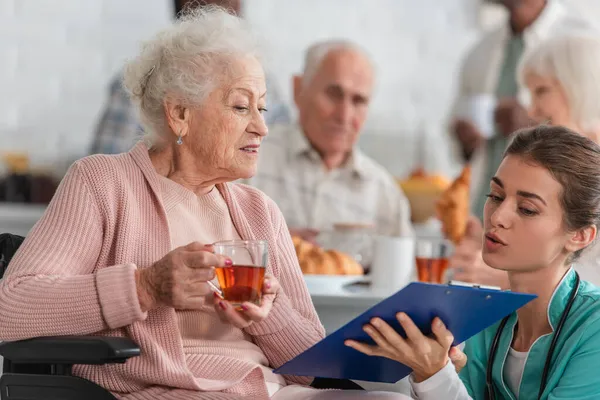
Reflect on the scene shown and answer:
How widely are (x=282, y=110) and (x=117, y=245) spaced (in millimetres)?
2602

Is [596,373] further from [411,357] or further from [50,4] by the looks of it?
[50,4]

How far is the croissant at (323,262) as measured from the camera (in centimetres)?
264

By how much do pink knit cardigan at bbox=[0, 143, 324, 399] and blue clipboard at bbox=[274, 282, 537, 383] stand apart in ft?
0.50

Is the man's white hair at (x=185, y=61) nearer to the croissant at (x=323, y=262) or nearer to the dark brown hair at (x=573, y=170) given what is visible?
the dark brown hair at (x=573, y=170)

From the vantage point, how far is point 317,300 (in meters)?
2.38

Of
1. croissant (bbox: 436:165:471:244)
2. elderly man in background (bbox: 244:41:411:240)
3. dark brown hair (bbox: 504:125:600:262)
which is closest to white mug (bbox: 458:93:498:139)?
elderly man in background (bbox: 244:41:411:240)

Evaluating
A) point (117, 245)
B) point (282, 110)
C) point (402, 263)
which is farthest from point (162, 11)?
point (117, 245)

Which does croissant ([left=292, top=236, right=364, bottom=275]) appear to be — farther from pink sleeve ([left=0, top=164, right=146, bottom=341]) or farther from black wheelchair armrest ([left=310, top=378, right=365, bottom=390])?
pink sleeve ([left=0, top=164, right=146, bottom=341])

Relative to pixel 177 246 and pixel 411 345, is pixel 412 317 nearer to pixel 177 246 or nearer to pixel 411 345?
pixel 411 345

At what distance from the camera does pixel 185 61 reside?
1.88 meters

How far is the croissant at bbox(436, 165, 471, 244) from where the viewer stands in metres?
2.81

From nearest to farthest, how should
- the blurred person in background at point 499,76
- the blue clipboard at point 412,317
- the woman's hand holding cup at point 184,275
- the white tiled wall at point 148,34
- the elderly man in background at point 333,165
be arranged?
the blue clipboard at point 412,317, the woman's hand holding cup at point 184,275, the elderly man in background at point 333,165, the blurred person in background at point 499,76, the white tiled wall at point 148,34

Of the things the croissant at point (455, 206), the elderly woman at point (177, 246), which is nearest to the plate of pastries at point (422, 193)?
the croissant at point (455, 206)

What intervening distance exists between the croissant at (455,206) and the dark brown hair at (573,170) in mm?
978
